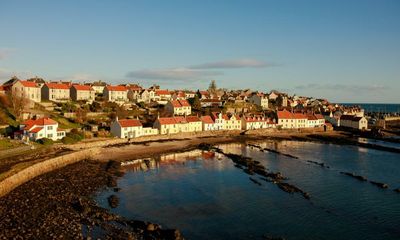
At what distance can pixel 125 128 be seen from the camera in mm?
66562

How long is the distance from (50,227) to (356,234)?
21326mm

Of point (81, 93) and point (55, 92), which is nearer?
point (55, 92)

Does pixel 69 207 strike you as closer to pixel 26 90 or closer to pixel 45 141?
pixel 45 141

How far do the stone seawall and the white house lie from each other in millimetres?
10279

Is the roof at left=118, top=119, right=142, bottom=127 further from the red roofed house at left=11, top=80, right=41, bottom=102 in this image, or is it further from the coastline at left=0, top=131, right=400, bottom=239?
the red roofed house at left=11, top=80, right=41, bottom=102

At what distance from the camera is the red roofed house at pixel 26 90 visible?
75.4m

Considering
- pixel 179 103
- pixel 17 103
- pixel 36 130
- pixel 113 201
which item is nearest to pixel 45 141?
pixel 36 130

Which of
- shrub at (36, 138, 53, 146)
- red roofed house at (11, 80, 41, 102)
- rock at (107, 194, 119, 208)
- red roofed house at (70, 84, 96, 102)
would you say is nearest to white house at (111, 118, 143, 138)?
shrub at (36, 138, 53, 146)

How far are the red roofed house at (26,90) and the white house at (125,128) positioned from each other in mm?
21614

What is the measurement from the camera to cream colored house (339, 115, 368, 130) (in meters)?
98.1

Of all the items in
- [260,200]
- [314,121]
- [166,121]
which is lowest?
[260,200]

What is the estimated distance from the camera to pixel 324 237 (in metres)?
25.8

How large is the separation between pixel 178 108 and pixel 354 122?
4703 cm

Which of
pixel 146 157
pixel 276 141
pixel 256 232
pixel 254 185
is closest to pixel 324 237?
pixel 256 232
